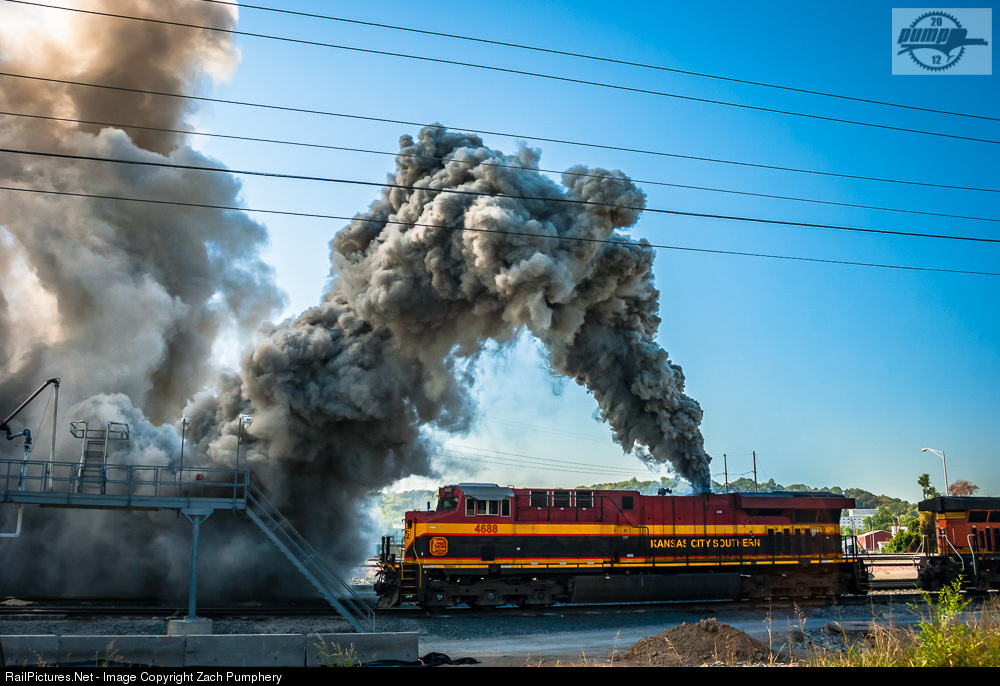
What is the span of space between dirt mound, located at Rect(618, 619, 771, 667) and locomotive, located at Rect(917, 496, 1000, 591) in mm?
15608

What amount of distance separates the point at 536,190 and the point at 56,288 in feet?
70.2

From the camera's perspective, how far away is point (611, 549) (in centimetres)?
2220

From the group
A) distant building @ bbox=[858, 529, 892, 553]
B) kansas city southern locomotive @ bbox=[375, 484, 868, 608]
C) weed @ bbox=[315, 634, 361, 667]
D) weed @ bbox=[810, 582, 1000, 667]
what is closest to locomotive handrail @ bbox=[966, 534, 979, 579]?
kansas city southern locomotive @ bbox=[375, 484, 868, 608]

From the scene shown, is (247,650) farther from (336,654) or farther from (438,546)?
(438,546)

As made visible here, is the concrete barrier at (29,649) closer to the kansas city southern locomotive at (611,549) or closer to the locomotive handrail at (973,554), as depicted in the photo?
the kansas city southern locomotive at (611,549)

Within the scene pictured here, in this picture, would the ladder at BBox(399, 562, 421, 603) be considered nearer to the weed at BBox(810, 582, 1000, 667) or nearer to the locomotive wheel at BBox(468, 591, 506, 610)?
the locomotive wheel at BBox(468, 591, 506, 610)

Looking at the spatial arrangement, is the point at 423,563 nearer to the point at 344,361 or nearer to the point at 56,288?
the point at 344,361

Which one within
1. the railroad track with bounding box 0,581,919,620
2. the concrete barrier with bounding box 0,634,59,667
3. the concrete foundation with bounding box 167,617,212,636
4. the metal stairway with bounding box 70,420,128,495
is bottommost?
the railroad track with bounding box 0,581,919,620

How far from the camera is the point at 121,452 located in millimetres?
26672

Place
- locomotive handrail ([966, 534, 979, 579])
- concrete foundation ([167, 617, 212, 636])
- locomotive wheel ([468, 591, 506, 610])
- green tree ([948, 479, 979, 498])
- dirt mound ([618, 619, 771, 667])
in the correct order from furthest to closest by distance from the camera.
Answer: green tree ([948, 479, 979, 498]) → locomotive handrail ([966, 534, 979, 579]) → locomotive wheel ([468, 591, 506, 610]) → concrete foundation ([167, 617, 212, 636]) → dirt mound ([618, 619, 771, 667])

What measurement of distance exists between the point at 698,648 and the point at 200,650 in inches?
350

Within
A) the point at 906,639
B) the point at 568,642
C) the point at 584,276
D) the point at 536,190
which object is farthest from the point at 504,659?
the point at 536,190

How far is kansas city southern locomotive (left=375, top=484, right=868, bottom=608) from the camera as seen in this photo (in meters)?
20.9

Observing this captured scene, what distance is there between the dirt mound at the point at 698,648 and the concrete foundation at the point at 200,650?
430 cm
